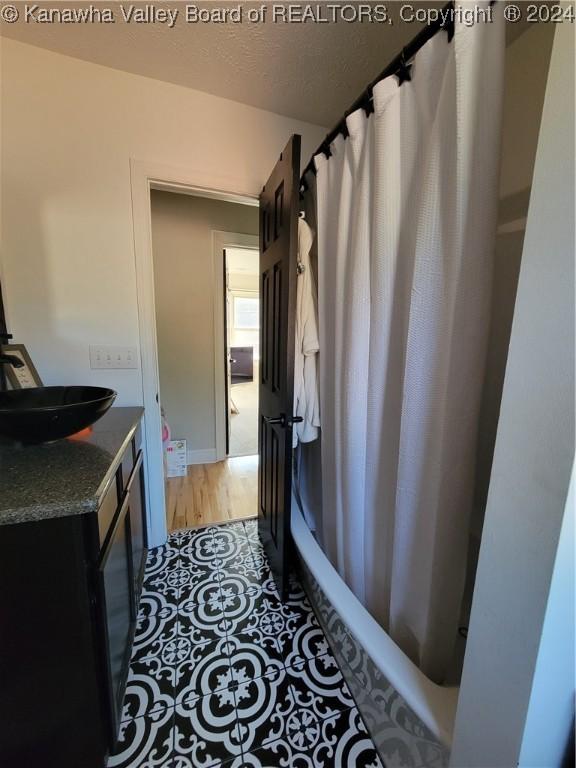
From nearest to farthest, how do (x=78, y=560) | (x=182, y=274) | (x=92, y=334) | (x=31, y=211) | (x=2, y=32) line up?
(x=78, y=560) → (x=2, y=32) → (x=31, y=211) → (x=92, y=334) → (x=182, y=274)

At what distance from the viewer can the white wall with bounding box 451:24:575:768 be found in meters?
0.44

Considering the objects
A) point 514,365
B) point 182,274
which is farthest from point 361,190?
point 182,274

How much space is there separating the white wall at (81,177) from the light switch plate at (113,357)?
34 mm

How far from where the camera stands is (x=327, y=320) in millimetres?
1344

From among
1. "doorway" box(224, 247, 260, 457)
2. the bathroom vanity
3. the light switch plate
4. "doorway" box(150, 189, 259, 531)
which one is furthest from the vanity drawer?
"doorway" box(224, 247, 260, 457)

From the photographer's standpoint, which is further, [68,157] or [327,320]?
[68,157]

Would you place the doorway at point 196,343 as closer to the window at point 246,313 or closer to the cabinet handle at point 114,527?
the cabinet handle at point 114,527

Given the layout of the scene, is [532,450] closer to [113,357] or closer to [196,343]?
[113,357]

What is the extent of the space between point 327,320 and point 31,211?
147 centimetres

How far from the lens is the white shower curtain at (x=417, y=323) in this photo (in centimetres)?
75

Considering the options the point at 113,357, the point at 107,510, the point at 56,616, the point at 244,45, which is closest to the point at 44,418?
the point at 107,510

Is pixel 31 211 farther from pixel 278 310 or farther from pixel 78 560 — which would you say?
→ pixel 78 560

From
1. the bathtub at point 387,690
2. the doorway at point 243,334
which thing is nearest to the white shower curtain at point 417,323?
the bathtub at point 387,690

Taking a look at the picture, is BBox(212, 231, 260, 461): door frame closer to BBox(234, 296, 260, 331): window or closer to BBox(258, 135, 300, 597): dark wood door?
BBox(258, 135, 300, 597): dark wood door
